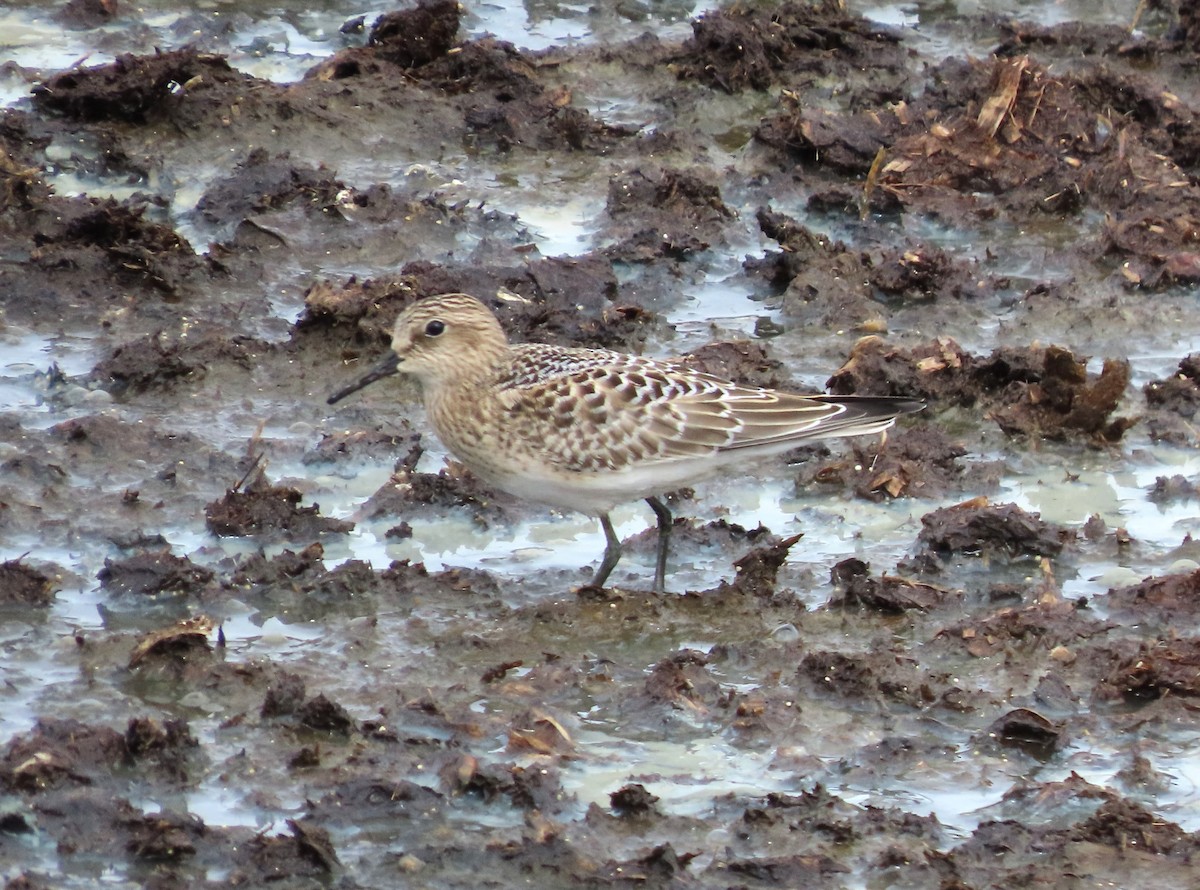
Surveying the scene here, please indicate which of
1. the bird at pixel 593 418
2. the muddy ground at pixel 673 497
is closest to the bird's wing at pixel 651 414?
the bird at pixel 593 418

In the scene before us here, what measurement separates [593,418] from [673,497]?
1.00m

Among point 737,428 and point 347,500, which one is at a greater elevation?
point 737,428

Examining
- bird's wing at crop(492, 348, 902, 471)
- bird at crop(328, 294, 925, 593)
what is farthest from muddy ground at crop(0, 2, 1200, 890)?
bird's wing at crop(492, 348, 902, 471)

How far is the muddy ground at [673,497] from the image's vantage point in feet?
21.6

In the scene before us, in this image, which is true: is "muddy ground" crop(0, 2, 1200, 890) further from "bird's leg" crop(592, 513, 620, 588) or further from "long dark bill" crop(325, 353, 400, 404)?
"long dark bill" crop(325, 353, 400, 404)

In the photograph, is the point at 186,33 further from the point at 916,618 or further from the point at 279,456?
the point at 916,618

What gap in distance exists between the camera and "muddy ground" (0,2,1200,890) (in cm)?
659

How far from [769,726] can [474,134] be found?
611cm

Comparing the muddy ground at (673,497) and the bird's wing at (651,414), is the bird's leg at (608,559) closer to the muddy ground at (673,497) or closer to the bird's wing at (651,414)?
the muddy ground at (673,497)

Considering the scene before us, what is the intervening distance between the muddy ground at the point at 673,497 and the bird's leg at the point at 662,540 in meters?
0.09

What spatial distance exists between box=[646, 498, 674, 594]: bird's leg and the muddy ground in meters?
0.09

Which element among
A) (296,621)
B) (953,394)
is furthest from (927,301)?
(296,621)

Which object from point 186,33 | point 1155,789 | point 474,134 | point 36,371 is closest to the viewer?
point 1155,789

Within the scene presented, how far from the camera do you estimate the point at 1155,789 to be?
273 inches
